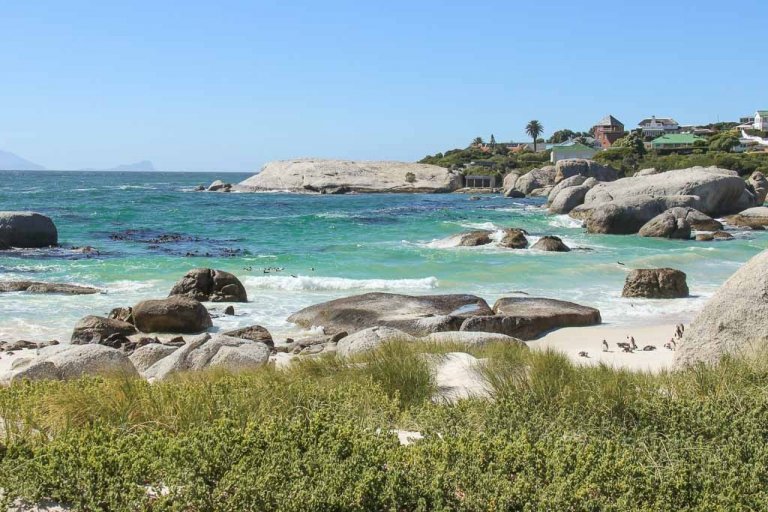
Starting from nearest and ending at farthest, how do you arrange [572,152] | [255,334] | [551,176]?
[255,334] → [551,176] → [572,152]

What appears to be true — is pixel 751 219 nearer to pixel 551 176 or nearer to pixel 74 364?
pixel 551 176

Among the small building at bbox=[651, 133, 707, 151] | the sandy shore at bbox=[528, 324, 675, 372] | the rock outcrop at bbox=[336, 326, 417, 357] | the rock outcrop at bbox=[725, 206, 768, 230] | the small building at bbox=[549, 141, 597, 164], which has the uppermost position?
the small building at bbox=[651, 133, 707, 151]

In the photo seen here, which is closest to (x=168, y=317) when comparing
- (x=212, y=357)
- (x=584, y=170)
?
(x=212, y=357)

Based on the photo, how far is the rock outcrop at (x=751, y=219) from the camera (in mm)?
40625

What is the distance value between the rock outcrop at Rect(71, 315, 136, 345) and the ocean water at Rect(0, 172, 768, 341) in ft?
2.23

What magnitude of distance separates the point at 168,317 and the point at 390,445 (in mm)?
11838

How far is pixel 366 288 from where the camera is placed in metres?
21.3

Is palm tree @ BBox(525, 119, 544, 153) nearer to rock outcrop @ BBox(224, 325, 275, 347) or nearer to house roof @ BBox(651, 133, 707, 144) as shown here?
house roof @ BBox(651, 133, 707, 144)

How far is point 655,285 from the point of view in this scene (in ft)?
62.4

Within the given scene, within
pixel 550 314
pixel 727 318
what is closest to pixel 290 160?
pixel 550 314

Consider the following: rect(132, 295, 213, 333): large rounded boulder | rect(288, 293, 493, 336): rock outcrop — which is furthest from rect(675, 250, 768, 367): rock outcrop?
rect(132, 295, 213, 333): large rounded boulder

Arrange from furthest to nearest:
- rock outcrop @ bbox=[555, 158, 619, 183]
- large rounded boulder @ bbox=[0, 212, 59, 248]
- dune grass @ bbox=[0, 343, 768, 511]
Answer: rock outcrop @ bbox=[555, 158, 619, 183], large rounded boulder @ bbox=[0, 212, 59, 248], dune grass @ bbox=[0, 343, 768, 511]

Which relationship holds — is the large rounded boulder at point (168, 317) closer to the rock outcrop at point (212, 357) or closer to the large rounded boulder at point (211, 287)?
the large rounded boulder at point (211, 287)

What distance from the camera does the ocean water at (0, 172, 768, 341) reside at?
60.4 ft
